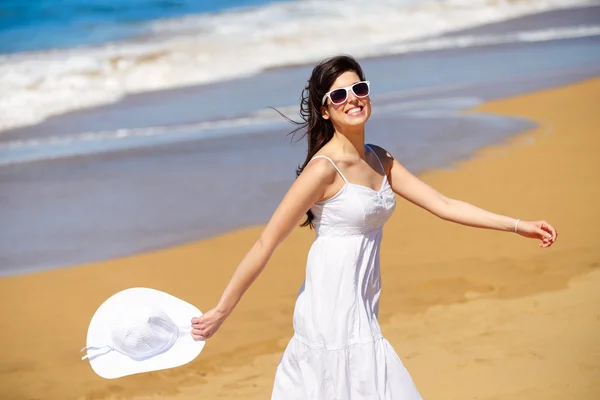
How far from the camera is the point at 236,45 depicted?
48.7 feet

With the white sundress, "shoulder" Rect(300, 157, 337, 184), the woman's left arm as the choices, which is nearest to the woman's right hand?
the white sundress

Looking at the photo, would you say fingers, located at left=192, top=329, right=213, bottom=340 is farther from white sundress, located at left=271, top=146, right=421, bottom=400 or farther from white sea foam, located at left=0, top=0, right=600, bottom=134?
white sea foam, located at left=0, top=0, right=600, bottom=134

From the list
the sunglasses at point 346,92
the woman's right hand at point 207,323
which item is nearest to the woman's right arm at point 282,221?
the woman's right hand at point 207,323

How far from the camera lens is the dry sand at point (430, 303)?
557 centimetres

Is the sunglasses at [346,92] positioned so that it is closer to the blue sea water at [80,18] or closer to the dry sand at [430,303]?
the dry sand at [430,303]

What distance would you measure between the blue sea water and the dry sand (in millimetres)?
7372

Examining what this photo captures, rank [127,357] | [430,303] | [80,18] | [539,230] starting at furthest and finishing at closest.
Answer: [80,18], [430,303], [539,230], [127,357]

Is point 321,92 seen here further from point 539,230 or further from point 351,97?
point 539,230

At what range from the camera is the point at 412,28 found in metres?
15.4

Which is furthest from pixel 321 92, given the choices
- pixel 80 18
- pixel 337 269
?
pixel 80 18

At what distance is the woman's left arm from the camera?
3.83 meters

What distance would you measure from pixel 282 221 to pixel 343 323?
416mm

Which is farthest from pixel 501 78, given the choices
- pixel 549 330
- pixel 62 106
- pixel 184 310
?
pixel 184 310

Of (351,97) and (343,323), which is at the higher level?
(351,97)
